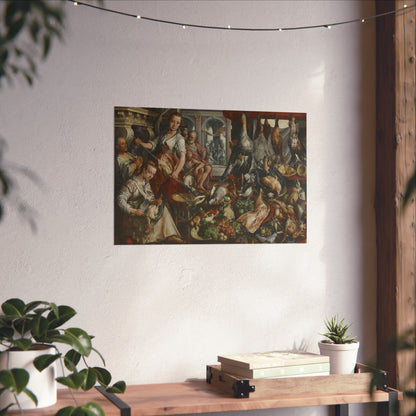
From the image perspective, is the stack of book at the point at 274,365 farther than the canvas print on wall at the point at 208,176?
No

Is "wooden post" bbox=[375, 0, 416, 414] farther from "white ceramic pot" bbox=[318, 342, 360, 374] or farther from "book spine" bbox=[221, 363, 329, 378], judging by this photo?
"book spine" bbox=[221, 363, 329, 378]

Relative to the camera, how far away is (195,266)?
2.85 metres

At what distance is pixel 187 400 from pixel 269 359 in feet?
1.25

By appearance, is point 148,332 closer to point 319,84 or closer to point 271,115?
point 271,115

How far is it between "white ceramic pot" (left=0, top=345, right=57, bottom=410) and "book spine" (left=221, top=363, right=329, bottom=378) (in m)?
0.72

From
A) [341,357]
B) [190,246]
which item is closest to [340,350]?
[341,357]

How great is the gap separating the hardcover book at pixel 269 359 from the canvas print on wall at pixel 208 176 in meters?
0.53

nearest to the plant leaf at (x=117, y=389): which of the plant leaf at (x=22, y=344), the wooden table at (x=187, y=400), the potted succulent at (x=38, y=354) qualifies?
the wooden table at (x=187, y=400)

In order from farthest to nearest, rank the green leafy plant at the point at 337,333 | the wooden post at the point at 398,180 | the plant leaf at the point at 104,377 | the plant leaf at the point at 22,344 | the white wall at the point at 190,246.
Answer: the wooden post at the point at 398,180, the green leafy plant at the point at 337,333, the white wall at the point at 190,246, the plant leaf at the point at 104,377, the plant leaf at the point at 22,344

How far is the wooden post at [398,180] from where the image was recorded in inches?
115

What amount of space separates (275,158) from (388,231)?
0.64 m

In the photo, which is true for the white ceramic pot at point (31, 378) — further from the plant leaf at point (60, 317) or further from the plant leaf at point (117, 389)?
the plant leaf at point (117, 389)

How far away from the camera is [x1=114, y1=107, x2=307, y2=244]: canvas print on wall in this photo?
2783mm

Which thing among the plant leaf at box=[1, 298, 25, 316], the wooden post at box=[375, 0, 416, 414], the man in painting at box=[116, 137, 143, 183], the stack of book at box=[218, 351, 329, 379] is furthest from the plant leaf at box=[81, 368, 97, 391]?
the wooden post at box=[375, 0, 416, 414]
